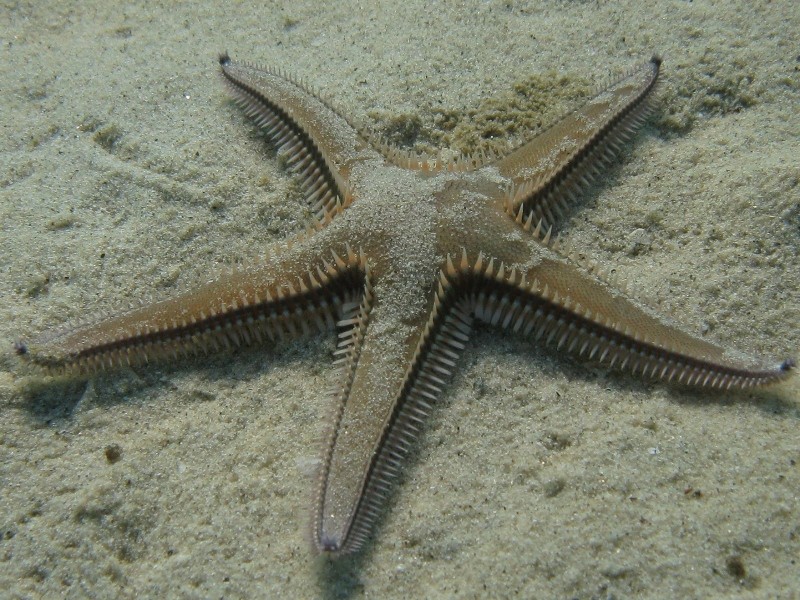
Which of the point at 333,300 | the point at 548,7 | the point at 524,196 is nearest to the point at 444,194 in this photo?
the point at 524,196

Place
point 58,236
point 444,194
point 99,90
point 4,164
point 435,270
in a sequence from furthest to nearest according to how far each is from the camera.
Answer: point 99,90 → point 4,164 → point 58,236 → point 444,194 → point 435,270

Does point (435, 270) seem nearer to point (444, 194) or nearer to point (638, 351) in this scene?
point (444, 194)

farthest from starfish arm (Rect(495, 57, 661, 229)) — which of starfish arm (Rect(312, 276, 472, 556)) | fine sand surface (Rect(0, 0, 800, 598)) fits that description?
starfish arm (Rect(312, 276, 472, 556))

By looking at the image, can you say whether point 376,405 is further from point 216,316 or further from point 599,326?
point 599,326

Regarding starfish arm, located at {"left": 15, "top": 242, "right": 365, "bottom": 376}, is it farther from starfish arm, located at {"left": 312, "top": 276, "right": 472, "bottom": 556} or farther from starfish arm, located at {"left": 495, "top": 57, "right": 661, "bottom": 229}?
starfish arm, located at {"left": 495, "top": 57, "right": 661, "bottom": 229}

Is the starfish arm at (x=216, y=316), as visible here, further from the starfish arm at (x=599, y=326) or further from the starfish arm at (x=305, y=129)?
the starfish arm at (x=599, y=326)

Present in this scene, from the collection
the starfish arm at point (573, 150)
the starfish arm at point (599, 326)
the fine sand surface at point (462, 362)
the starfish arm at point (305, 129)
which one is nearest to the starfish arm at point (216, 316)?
the fine sand surface at point (462, 362)

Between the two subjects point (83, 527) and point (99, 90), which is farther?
point (99, 90)
